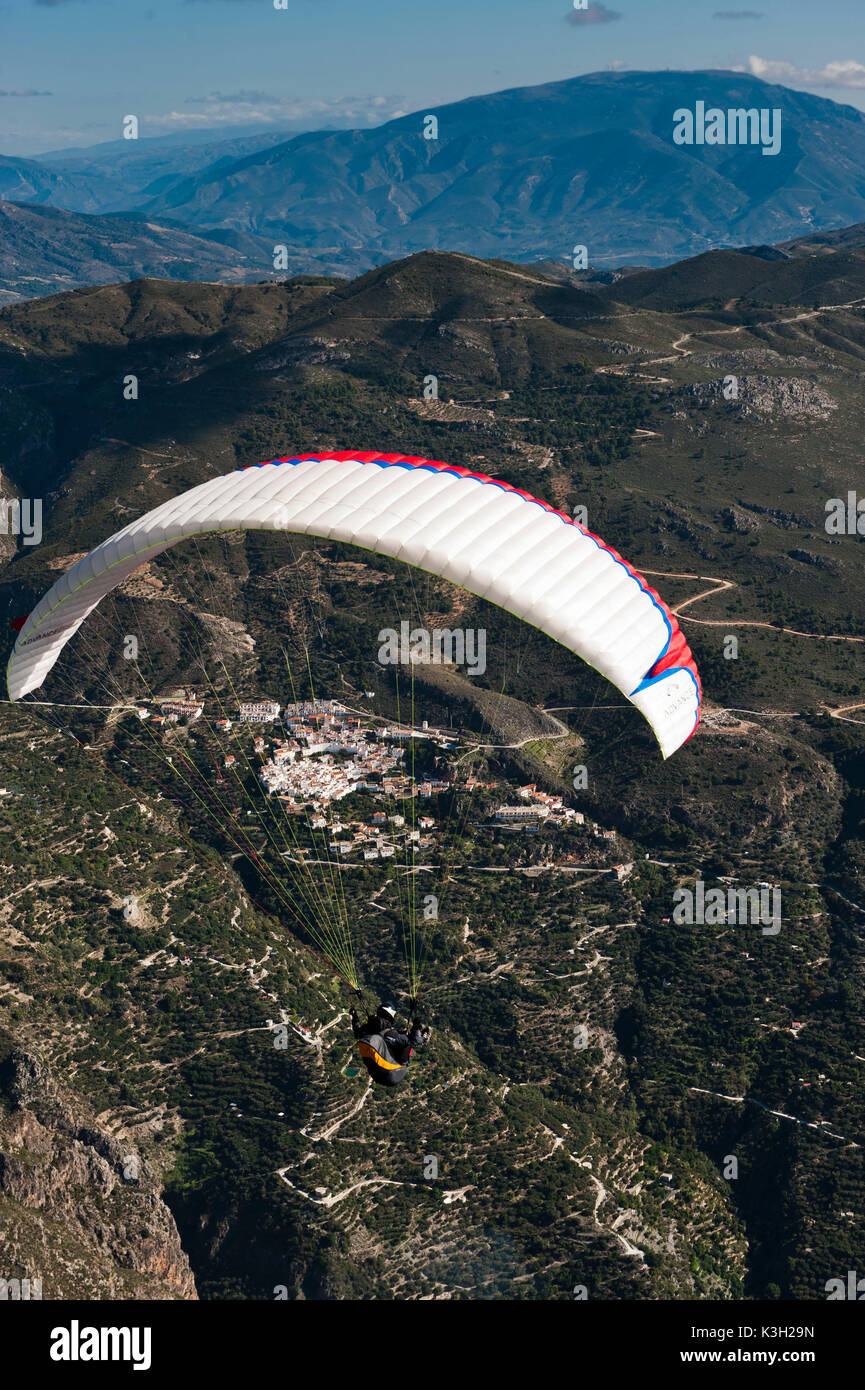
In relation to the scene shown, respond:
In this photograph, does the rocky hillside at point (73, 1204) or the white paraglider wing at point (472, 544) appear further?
the rocky hillside at point (73, 1204)

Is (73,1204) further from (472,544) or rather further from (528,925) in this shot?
(528,925)

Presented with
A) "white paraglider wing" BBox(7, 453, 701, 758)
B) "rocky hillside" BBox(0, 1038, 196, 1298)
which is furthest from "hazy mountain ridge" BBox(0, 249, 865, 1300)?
"white paraglider wing" BBox(7, 453, 701, 758)

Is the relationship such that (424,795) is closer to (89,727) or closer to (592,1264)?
(89,727)

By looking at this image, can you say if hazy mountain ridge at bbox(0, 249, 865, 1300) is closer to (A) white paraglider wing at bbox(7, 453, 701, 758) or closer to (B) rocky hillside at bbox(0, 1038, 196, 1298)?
(B) rocky hillside at bbox(0, 1038, 196, 1298)

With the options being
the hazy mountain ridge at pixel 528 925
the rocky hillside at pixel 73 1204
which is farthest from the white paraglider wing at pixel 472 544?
the hazy mountain ridge at pixel 528 925

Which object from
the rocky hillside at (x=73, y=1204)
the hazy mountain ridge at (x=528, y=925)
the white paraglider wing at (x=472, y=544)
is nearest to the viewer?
the white paraglider wing at (x=472, y=544)

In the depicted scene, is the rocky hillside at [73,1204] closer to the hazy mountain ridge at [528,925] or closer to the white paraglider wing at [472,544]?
the hazy mountain ridge at [528,925]

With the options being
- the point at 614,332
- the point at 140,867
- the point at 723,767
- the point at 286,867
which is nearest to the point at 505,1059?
the point at 286,867

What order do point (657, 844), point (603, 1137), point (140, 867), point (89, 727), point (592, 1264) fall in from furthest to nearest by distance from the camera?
point (89, 727) → point (657, 844) → point (140, 867) → point (603, 1137) → point (592, 1264)
